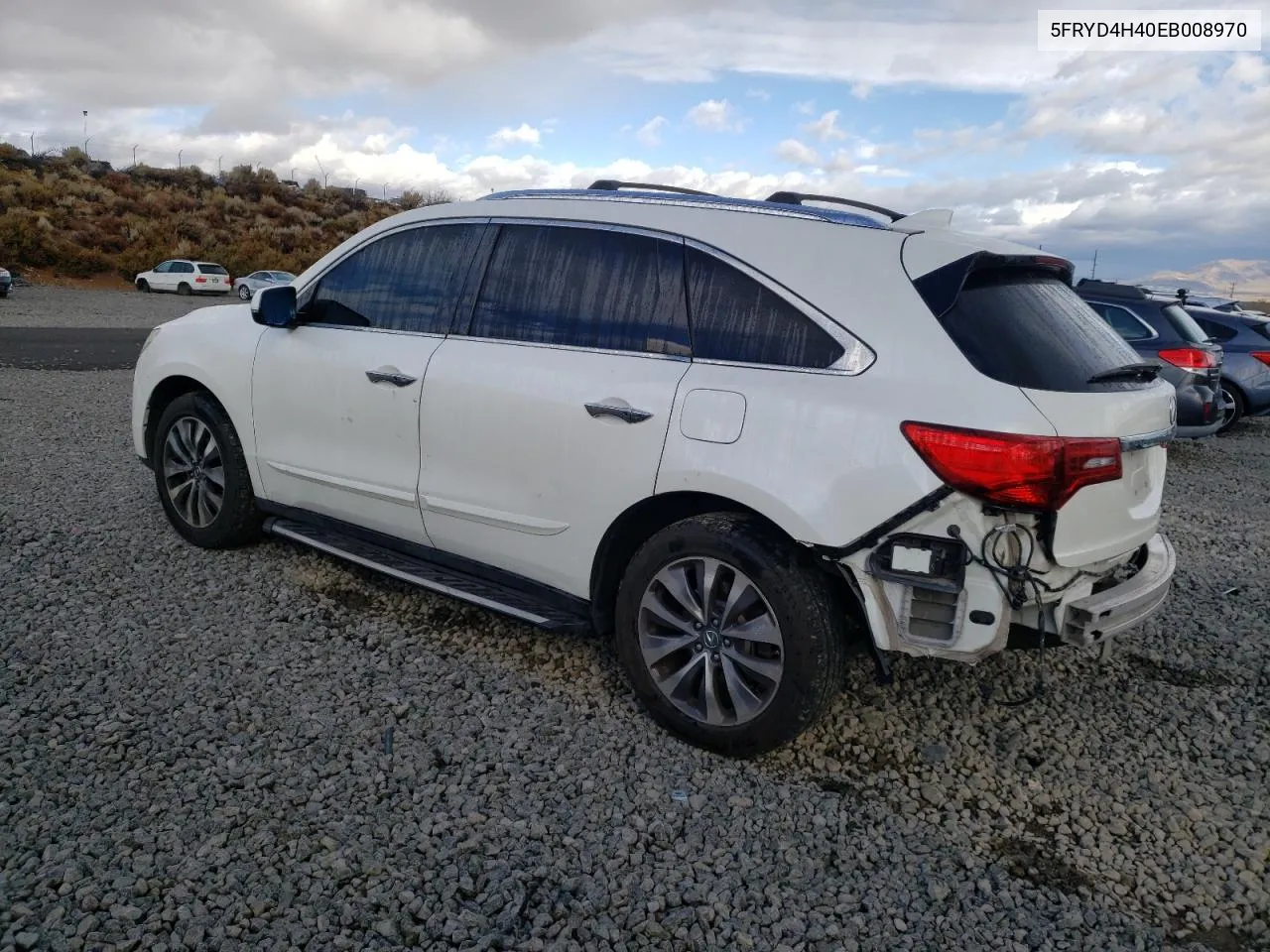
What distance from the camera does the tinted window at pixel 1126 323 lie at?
9367 mm

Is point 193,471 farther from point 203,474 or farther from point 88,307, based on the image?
point 88,307

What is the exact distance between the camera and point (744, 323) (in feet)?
10.5

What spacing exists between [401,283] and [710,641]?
2134 mm

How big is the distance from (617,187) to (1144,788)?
10.1 feet

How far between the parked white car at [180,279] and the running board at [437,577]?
118 ft

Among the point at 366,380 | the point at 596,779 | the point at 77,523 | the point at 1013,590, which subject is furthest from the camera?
the point at 77,523

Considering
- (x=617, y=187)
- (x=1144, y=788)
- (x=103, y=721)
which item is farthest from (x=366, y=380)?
(x=1144, y=788)

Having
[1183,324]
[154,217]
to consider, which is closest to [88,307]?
[154,217]

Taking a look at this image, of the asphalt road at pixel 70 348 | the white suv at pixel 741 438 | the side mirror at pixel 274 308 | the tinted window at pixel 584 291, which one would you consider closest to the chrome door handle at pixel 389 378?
the white suv at pixel 741 438

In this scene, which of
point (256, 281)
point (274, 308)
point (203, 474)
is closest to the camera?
point (274, 308)

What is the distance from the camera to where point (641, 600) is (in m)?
3.34

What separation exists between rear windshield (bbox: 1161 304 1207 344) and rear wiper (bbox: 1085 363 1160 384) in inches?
271

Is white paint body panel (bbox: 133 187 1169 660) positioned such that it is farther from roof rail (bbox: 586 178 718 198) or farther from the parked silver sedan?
the parked silver sedan

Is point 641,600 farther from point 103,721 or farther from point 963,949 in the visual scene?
point 103,721
